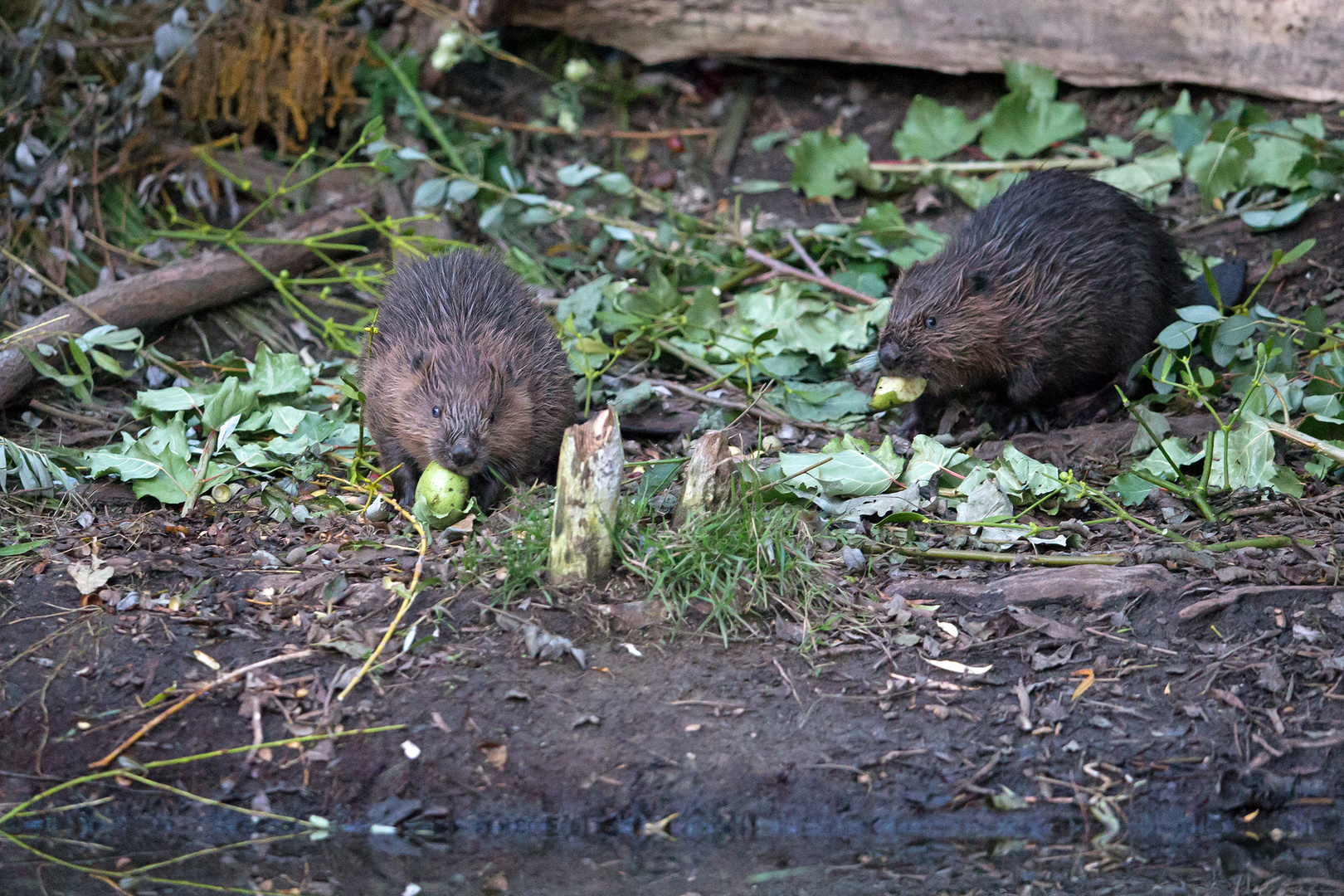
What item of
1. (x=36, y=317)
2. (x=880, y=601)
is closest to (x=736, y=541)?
(x=880, y=601)

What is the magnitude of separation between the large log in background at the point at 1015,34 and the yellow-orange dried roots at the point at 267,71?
120cm

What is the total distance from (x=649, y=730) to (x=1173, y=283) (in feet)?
12.4

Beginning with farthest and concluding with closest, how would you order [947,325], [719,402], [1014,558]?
[719,402] < [947,325] < [1014,558]

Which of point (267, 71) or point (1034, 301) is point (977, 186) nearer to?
point (1034, 301)

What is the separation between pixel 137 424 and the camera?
19.3 ft

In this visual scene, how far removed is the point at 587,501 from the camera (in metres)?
4.01

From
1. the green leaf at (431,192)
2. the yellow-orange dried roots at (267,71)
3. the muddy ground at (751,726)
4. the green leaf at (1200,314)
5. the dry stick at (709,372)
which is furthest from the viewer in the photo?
the yellow-orange dried roots at (267,71)

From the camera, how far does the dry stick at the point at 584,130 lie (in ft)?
25.7

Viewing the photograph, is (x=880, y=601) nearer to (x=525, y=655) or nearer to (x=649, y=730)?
(x=649, y=730)

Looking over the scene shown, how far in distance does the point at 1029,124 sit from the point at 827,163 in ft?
4.06

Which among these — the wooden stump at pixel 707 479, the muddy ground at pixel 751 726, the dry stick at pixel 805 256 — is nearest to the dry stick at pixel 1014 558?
the muddy ground at pixel 751 726

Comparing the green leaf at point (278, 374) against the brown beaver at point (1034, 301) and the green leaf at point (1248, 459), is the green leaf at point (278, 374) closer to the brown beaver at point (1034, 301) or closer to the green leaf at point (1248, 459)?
the brown beaver at point (1034, 301)

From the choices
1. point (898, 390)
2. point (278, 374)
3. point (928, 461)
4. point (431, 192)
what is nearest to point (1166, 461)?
point (928, 461)

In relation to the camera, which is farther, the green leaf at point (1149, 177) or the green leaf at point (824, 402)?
the green leaf at point (1149, 177)
